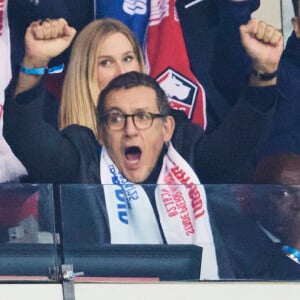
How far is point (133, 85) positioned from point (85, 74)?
0.23m

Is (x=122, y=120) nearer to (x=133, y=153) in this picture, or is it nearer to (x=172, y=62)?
(x=133, y=153)

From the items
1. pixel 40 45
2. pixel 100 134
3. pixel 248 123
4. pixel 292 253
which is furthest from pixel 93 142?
pixel 292 253

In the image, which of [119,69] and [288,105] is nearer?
[119,69]

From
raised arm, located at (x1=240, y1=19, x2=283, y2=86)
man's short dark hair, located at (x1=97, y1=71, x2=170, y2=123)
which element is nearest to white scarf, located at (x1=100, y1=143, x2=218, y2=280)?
man's short dark hair, located at (x1=97, y1=71, x2=170, y2=123)

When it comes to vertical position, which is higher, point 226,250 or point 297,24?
point 297,24

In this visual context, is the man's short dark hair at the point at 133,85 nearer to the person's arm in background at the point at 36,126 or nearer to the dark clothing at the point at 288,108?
the person's arm in background at the point at 36,126

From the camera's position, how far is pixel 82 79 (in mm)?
4891

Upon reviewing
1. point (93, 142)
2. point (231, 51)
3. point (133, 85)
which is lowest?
point (93, 142)

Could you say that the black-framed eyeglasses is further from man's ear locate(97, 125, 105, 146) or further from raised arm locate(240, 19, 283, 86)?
raised arm locate(240, 19, 283, 86)

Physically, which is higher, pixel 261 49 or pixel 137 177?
pixel 261 49

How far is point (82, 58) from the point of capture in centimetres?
490

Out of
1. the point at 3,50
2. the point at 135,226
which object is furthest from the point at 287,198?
the point at 3,50
